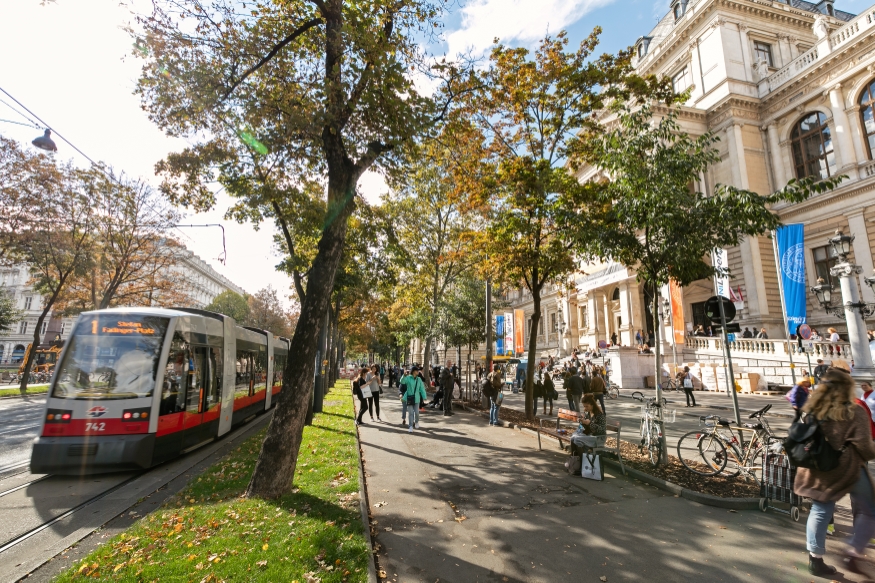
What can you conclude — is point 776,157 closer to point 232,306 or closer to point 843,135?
point 843,135

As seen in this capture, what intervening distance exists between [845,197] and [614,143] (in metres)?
27.3

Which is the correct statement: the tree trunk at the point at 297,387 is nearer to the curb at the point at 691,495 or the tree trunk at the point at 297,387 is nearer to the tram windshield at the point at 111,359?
the tram windshield at the point at 111,359

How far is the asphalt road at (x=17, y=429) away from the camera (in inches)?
344

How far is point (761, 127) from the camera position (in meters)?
32.3

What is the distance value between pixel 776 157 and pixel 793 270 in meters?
14.4

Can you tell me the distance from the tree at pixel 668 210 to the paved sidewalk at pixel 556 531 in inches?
121

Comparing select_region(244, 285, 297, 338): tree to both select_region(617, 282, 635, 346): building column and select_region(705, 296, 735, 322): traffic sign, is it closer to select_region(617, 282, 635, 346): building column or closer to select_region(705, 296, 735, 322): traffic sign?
select_region(617, 282, 635, 346): building column

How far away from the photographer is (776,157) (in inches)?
1229

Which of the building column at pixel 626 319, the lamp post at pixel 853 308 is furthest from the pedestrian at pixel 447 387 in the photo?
the building column at pixel 626 319

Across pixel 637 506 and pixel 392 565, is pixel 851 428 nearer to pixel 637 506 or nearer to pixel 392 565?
pixel 637 506

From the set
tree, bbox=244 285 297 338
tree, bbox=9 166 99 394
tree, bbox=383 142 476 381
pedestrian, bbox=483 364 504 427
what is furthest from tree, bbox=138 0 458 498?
tree, bbox=244 285 297 338

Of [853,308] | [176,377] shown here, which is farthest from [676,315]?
[176,377]

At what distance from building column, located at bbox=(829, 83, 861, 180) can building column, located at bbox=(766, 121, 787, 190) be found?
3.84 metres

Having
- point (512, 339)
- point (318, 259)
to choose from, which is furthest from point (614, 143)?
point (512, 339)
